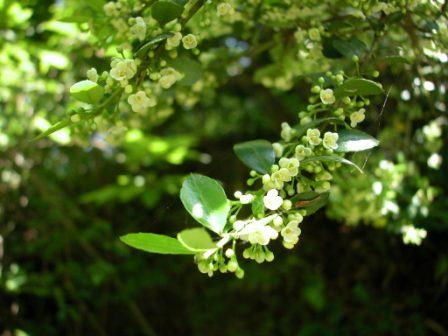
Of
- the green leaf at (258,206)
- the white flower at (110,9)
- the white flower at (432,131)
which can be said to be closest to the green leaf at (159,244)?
the green leaf at (258,206)

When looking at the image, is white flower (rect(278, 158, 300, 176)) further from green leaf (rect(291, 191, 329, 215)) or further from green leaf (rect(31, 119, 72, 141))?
green leaf (rect(31, 119, 72, 141))

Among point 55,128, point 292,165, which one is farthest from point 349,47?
point 55,128

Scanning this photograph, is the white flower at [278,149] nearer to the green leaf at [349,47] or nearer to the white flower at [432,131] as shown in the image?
the green leaf at [349,47]

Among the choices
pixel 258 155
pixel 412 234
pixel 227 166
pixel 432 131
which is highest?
pixel 258 155

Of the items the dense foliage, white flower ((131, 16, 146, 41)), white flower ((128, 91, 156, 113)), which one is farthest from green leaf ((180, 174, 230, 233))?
white flower ((131, 16, 146, 41))

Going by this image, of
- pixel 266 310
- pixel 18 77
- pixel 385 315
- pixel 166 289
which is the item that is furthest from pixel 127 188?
pixel 385 315

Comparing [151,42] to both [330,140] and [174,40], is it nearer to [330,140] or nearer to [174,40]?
[174,40]

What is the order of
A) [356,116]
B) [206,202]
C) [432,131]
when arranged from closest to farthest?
1. [206,202]
2. [356,116]
3. [432,131]
